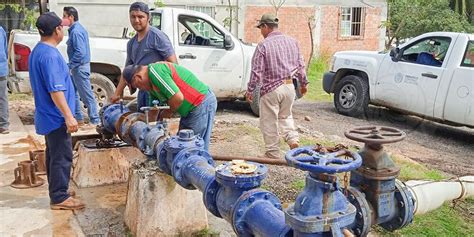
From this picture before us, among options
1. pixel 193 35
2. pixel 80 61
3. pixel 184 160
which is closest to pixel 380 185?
pixel 184 160

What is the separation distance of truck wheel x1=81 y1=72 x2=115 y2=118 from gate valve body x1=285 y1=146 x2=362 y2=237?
6.60 m

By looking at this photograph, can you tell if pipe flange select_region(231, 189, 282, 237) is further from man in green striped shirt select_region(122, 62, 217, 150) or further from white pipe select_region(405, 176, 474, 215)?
man in green striped shirt select_region(122, 62, 217, 150)

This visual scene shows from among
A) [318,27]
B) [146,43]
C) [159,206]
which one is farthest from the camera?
[318,27]

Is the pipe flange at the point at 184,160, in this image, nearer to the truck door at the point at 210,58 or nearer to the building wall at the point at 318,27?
the truck door at the point at 210,58

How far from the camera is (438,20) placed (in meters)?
19.9

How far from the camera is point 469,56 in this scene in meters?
8.11

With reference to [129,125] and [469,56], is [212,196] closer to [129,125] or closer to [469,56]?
[129,125]

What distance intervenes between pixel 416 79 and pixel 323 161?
6851mm

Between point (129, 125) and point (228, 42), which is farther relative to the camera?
point (228, 42)

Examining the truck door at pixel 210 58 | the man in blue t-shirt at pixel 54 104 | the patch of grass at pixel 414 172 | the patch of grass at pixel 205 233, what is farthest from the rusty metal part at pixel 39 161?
the patch of grass at pixel 414 172

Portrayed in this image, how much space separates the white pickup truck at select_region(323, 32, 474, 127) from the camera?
26.4 feet

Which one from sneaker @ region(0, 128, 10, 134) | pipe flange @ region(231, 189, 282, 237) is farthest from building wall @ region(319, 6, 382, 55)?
pipe flange @ region(231, 189, 282, 237)

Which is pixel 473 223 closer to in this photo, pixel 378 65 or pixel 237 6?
pixel 378 65

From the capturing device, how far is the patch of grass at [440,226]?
4500 millimetres
